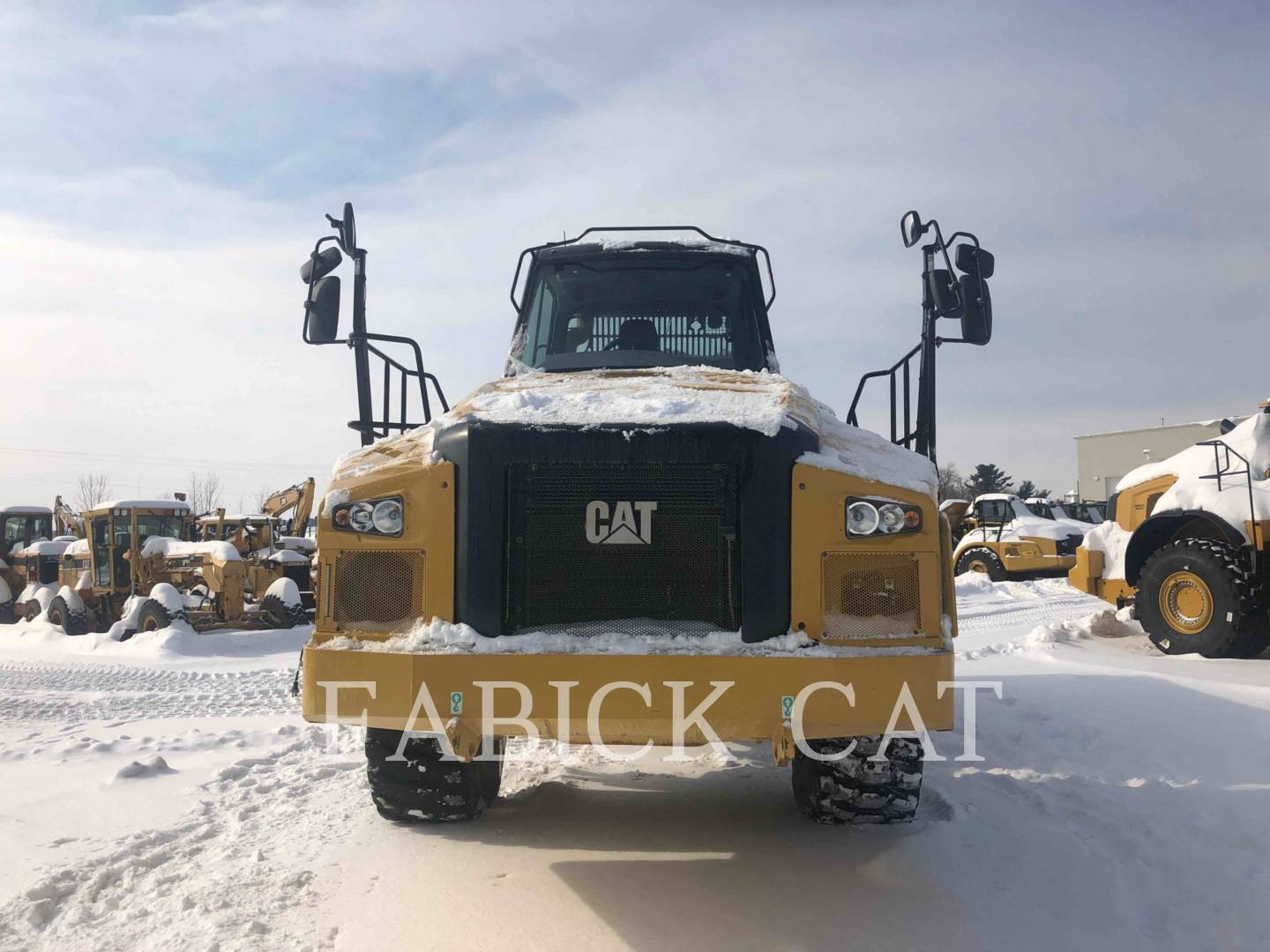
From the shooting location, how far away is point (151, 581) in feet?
54.4

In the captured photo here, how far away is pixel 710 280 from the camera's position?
5.65 m

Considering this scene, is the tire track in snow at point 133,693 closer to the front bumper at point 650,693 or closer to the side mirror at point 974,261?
the front bumper at point 650,693

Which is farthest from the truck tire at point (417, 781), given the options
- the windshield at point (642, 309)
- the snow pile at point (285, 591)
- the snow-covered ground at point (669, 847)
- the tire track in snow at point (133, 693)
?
the snow pile at point (285, 591)

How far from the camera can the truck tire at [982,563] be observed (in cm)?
2242

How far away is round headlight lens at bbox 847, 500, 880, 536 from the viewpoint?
3.38m

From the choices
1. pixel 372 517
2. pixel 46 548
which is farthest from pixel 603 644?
pixel 46 548

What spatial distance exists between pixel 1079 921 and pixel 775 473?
1721 mm

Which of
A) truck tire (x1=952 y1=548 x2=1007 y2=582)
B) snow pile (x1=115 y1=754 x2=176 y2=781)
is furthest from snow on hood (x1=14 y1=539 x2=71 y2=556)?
truck tire (x1=952 y1=548 x2=1007 y2=582)

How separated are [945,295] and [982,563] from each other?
63.2ft

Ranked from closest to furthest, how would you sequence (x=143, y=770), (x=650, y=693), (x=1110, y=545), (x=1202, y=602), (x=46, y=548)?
(x=650, y=693) < (x=143, y=770) < (x=1202, y=602) < (x=1110, y=545) < (x=46, y=548)

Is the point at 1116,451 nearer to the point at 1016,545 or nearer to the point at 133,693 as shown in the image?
the point at 1016,545

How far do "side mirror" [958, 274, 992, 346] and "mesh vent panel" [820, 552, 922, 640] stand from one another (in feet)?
5.49

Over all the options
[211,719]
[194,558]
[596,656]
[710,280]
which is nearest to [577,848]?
[596,656]

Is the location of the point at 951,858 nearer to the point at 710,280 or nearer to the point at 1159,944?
the point at 1159,944
